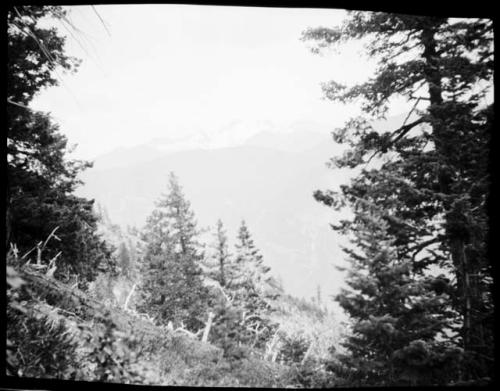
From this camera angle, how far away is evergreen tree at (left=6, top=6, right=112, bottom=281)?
748 centimetres

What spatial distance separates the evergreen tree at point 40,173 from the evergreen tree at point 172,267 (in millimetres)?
9340

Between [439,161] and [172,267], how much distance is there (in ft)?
57.5

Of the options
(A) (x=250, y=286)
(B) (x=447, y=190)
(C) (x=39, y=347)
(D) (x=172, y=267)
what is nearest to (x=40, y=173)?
(C) (x=39, y=347)

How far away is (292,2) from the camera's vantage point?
3.97 metres

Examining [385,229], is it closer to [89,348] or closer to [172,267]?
[89,348]

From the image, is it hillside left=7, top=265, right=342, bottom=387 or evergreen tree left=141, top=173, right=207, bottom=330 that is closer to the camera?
hillside left=7, top=265, right=342, bottom=387

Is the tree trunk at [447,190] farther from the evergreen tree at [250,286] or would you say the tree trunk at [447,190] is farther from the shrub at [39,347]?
the evergreen tree at [250,286]

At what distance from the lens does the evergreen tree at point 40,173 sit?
7.48 m

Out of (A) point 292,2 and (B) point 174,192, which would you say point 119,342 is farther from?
(B) point 174,192

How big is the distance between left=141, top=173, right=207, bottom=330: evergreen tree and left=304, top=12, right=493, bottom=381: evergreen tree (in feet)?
46.4

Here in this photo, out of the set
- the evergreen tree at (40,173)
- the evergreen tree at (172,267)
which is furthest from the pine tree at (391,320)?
the evergreen tree at (172,267)

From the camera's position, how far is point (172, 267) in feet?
67.9

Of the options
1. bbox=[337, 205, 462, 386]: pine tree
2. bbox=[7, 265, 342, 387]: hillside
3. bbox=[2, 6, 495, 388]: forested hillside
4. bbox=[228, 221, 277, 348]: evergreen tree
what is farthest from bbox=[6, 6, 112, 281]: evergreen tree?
bbox=[228, 221, 277, 348]: evergreen tree

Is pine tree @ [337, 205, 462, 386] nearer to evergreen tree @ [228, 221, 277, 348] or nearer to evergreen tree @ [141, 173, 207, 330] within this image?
evergreen tree @ [228, 221, 277, 348]
